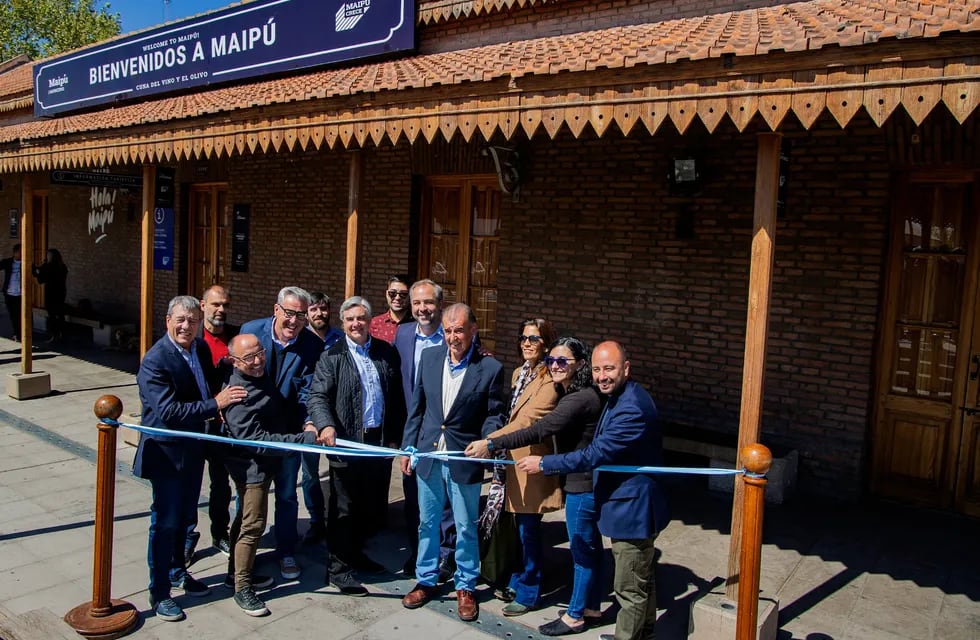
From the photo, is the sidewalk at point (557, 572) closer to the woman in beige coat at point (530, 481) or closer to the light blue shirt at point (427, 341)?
the woman in beige coat at point (530, 481)

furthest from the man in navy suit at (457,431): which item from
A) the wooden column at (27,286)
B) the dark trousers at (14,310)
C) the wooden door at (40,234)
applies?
the wooden door at (40,234)

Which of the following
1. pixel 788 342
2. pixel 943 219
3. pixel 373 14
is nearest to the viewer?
pixel 943 219

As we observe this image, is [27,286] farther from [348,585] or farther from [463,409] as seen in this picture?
[463,409]

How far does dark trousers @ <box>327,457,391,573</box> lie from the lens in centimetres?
452

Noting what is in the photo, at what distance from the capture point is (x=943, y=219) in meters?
5.98

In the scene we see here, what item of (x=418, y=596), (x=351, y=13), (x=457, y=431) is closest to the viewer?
(x=457, y=431)

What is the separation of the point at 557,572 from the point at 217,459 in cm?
219

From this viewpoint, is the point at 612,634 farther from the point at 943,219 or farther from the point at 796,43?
the point at 943,219

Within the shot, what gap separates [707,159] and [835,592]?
12.1ft

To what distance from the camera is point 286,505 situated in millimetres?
4680

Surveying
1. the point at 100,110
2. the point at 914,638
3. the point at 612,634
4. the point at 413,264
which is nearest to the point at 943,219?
the point at 914,638

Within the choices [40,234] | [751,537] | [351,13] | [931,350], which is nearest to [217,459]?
[751,537]

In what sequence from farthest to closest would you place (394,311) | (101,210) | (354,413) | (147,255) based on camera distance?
(101,210) < (147,255) < (394,311) < (354,413)

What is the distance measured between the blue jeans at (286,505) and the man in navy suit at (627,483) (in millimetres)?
1691
